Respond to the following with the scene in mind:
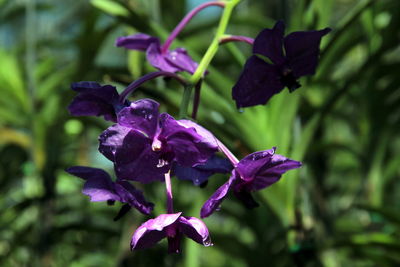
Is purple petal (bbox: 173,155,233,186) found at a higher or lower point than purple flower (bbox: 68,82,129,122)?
lower

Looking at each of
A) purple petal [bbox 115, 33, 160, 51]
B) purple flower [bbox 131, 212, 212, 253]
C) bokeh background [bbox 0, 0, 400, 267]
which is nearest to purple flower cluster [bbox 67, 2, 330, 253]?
purple flower [bbox 131, 212, 212, 253]

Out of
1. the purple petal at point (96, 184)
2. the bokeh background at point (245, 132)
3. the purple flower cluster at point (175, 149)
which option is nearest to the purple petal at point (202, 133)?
the purple flower cluster at point (175, 149)

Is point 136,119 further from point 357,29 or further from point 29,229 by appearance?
point 29,229

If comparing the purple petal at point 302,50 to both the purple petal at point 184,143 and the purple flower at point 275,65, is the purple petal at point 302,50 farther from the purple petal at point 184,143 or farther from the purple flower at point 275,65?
the purple petal at point 184,143

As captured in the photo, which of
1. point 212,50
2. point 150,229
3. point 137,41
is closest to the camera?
point 150,229

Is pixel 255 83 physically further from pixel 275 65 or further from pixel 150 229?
pixel 150 229

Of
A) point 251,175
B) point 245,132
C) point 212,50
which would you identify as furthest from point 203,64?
point 245,132

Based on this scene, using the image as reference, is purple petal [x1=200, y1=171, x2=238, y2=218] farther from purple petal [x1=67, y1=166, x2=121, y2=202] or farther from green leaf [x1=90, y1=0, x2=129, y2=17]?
green leaf [x1=90, y1=0, x2=129, y2=17]
